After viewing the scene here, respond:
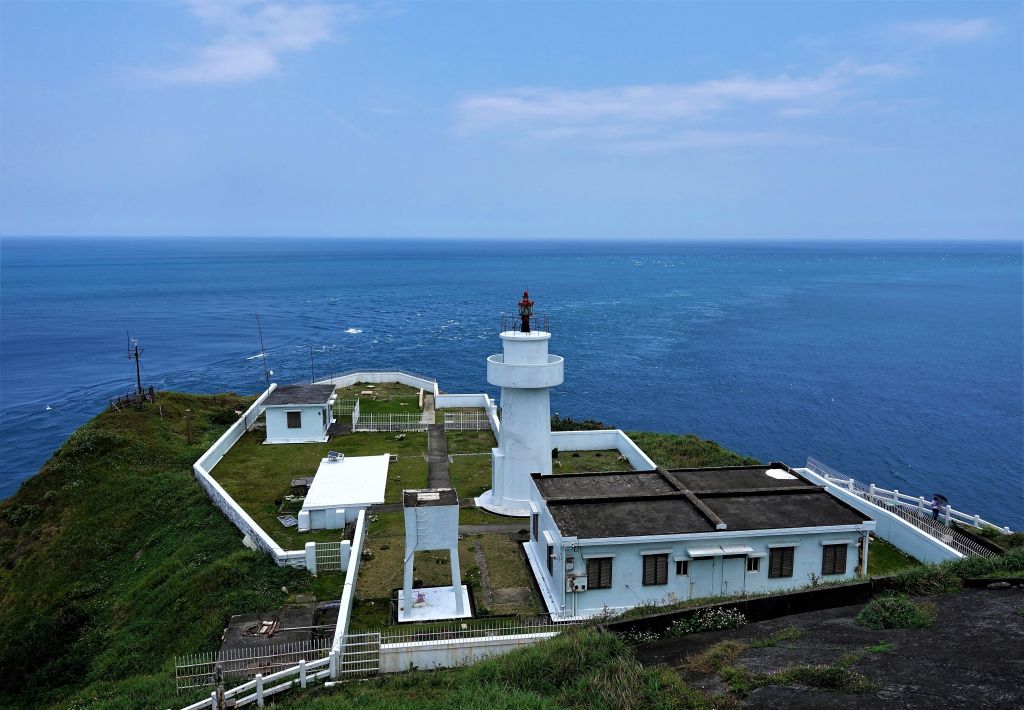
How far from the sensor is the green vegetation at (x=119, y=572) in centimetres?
1889

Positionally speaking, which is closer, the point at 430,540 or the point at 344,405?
the point at 430,540

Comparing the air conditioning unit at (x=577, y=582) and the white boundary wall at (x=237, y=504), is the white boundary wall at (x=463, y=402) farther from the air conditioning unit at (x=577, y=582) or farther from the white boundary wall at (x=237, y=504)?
the air conditioning unit at (x=577, y=582)

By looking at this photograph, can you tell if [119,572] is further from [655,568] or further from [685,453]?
[685,453]

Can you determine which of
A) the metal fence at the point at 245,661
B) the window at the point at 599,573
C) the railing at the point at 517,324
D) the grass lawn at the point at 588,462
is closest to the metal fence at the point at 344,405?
the grass lawn at the point at 588,462

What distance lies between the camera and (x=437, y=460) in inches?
1199

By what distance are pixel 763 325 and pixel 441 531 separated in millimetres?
93288

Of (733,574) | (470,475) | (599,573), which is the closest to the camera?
(599,573)

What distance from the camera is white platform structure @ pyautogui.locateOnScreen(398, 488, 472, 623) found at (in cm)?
1783

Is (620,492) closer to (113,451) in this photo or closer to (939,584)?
(939,584)

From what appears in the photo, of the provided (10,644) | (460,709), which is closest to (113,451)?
(10,644)

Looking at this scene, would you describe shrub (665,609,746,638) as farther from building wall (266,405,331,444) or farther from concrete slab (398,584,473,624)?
building wall (266,405,331,444)

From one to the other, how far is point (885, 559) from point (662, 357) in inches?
2274

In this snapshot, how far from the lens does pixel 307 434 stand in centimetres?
3338

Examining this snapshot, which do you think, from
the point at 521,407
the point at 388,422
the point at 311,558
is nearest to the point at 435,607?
the point at 311,558
